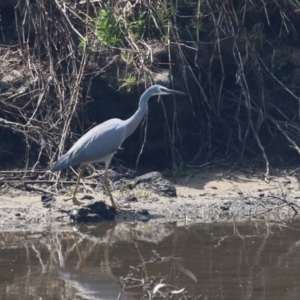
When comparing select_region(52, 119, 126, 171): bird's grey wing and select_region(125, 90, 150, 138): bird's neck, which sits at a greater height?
select_region(125, 90, 150, 138): bird's neck

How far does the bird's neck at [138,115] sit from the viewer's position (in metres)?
8.34

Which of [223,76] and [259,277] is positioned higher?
[223,76]

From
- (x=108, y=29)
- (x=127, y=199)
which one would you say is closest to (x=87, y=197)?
(x=127, y=199)

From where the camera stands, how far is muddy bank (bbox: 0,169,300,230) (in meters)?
7.52

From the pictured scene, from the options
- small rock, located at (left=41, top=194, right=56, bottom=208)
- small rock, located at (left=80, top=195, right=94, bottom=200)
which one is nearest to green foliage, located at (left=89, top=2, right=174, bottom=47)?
small rock, located at (left=80, top=195, right=94, bottom=200)

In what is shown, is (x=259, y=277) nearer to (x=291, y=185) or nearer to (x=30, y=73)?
(x=291, y=185)

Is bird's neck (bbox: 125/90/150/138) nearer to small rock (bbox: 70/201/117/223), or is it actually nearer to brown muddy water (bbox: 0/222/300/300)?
small rock (bbox: 70/201/117/223)

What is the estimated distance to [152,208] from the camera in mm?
7875

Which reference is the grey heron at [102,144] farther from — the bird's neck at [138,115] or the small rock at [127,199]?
the small rock at [127,199]

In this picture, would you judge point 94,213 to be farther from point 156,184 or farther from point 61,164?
point 156,184

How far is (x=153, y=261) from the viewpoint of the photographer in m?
4.92

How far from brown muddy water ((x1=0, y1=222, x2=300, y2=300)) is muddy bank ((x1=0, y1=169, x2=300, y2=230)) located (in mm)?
273

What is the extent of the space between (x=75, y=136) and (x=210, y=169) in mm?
1576

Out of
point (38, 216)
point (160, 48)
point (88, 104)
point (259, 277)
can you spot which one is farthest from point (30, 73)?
point (259, 277)
